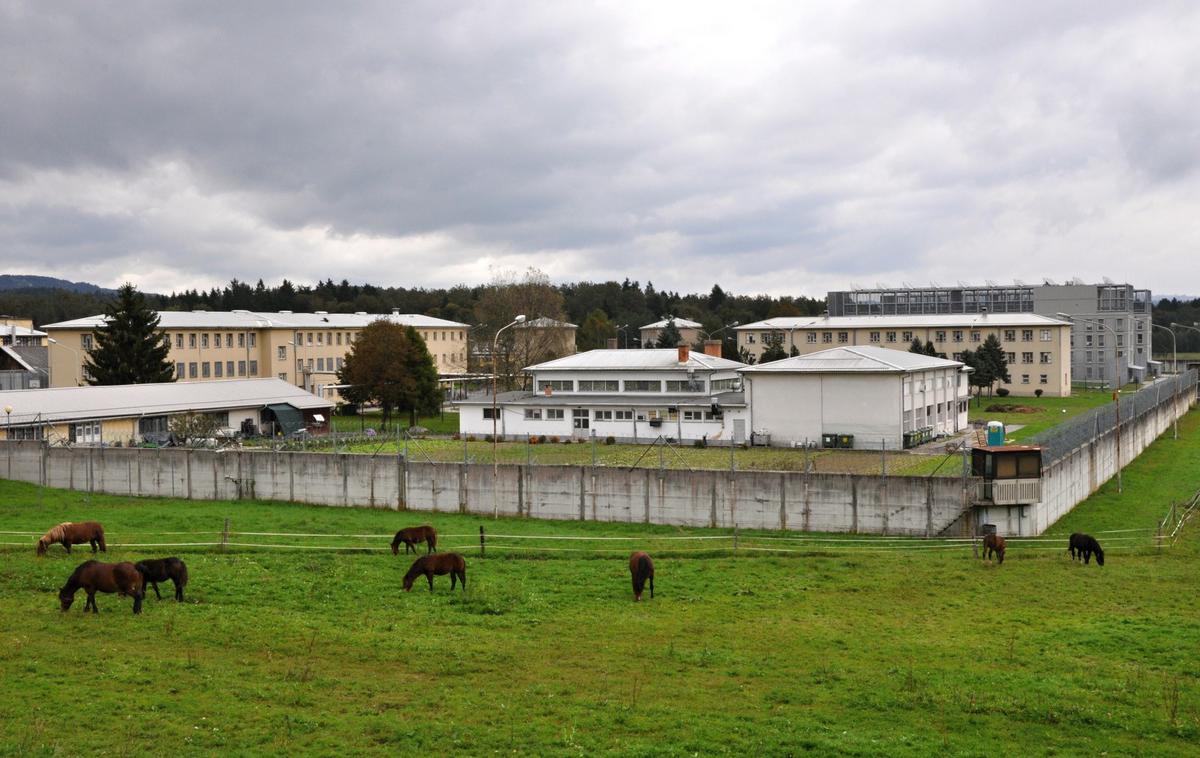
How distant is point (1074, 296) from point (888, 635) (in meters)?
110

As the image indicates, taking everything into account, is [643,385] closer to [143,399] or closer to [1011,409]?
[1011,409]

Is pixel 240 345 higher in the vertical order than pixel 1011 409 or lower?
higher

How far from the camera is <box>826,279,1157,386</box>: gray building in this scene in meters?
111

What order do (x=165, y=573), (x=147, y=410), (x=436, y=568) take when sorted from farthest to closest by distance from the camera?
(x=147, y=410) < (x=436, y=568) < (x=165, y=573)

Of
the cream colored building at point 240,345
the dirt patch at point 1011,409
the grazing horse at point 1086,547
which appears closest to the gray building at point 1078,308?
the dirt patch at point 1011,409

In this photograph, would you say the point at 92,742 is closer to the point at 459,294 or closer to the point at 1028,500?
the point at 1028,500

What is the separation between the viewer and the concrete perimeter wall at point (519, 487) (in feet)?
107

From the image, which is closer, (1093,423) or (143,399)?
(1093,423)

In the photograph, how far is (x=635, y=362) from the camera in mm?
68562

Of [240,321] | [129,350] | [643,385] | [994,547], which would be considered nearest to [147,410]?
[129,350]

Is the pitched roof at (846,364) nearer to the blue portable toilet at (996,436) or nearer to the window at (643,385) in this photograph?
the window at (643,385)

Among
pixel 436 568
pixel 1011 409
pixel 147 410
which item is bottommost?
pixel 436 568

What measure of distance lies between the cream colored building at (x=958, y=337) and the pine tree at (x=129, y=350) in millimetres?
56117

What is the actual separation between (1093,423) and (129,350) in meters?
62.7
